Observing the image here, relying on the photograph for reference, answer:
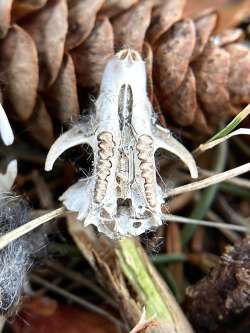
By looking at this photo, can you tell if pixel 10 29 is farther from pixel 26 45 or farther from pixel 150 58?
pixel 150 58

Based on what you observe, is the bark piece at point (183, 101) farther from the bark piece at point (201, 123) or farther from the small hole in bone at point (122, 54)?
the small hole in bone at point (122, 54)

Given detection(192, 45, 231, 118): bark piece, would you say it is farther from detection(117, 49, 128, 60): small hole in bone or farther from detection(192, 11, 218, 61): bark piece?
detection(117, 49, 128, 60): small hole in bone

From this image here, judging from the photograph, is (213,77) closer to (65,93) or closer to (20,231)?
(65,93)

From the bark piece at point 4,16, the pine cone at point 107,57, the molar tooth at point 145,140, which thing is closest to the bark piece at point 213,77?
the pine cone at point 107,57

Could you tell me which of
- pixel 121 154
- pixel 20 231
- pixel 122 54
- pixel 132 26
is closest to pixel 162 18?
pixel 132 26

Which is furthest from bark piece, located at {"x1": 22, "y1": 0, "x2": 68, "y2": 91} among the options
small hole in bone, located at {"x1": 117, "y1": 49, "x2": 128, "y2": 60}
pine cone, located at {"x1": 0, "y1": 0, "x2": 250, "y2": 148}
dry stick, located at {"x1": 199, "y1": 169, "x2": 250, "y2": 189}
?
dry stick, located at {"x1": 199, "y1": 169, "x2": 250, "y2": 189}

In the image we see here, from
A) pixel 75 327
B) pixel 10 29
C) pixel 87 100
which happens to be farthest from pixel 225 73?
pixel 75 327
